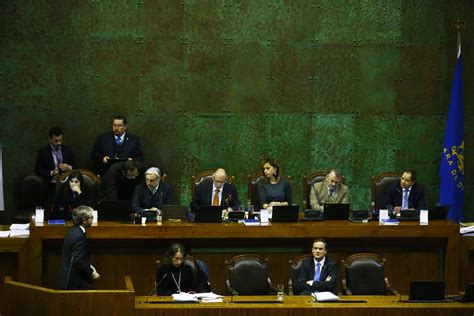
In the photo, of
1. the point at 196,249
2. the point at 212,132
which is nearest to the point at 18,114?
the point at 212,132

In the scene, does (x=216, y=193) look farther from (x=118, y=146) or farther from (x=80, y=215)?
(x=80, y=215)

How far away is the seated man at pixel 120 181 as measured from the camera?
35.0 feet

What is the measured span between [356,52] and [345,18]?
463 mm

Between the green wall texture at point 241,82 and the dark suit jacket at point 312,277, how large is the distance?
3123mm

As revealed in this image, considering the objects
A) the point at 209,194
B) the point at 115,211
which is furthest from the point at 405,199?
the point at 115,211

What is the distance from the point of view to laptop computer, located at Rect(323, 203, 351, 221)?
10.3 metres

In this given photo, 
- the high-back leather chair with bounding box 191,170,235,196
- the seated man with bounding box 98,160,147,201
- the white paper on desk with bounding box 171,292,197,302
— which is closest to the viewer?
the white paper on desk with bounding box 171,292,197,302

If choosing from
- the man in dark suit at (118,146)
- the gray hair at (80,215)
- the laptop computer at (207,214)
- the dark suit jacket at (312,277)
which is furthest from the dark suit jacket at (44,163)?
the dark suit jacket at (312,277)

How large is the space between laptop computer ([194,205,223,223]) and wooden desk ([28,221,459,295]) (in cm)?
16

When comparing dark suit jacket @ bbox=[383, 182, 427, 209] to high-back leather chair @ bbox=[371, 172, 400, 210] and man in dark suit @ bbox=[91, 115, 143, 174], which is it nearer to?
high-back leather chair @ bbox=[371, 172, 400, 210]

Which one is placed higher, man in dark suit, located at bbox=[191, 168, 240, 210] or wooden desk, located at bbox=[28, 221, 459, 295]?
man in dark suit, located at bbox=[191, 168, 240, 210]

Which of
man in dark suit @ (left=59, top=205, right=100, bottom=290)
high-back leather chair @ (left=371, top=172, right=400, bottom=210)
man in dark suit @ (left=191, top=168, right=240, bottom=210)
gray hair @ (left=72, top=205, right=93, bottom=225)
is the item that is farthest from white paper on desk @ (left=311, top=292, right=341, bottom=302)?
high-back leather chair @ (left=371, top=172, right=400, bottom=210)

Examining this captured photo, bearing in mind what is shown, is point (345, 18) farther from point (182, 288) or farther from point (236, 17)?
point (182, 288)

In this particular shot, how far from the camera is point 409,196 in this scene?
435 inches
